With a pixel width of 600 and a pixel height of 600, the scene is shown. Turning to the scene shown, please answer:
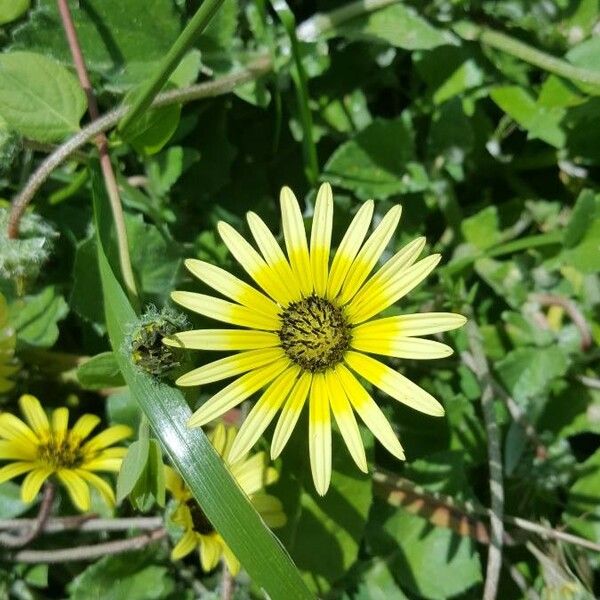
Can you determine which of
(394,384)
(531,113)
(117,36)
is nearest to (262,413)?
Answer: (394,384)

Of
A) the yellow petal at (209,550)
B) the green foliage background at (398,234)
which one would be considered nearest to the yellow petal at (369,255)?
the green foliage background at (398,234)

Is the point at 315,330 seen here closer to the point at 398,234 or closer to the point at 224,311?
the point at 224,311

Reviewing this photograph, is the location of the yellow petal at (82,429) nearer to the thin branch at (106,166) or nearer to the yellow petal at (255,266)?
the thin branch at (106,166)

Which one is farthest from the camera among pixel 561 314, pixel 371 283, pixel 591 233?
pixel 561 314

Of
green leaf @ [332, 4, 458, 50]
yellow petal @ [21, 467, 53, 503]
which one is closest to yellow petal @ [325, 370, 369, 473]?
yellow petal @ [21, 467, 53, 503]

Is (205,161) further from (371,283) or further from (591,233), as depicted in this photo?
(591,233)

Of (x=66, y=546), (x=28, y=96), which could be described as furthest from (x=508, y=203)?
(x=66, y=546)

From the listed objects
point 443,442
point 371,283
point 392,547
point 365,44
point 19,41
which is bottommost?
point 392,547
